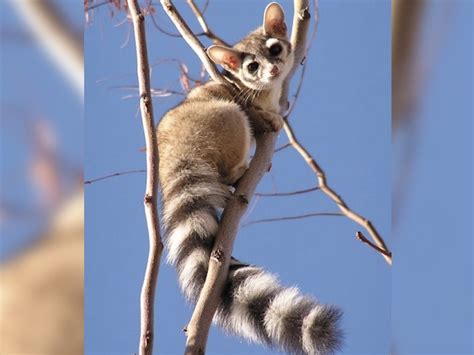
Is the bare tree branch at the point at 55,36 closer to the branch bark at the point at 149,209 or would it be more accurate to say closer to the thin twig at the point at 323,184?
the branch bark at the point at 149,209

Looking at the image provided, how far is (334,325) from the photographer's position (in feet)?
5.59

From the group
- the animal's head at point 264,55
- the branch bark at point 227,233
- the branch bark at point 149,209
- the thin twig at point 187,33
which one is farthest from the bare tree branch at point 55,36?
the animal's head at point 264,55

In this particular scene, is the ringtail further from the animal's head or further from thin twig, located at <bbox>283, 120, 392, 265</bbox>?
thin twig, located at <bbox>283, 120, 392, 265</bbox>

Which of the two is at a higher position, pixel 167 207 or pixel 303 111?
pixel 303 111

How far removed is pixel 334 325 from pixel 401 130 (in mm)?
520

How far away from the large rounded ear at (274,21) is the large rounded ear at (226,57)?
15 cm

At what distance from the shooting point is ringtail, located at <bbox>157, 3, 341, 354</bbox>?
1.80 meters

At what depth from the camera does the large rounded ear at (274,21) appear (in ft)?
8.89

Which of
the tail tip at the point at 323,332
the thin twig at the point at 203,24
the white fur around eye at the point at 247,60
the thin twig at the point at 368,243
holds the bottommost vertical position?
the tail tip at the point at 323,332

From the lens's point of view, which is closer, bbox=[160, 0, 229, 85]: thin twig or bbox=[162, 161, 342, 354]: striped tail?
bbox=[162, 161, 342, 354]: striped tail

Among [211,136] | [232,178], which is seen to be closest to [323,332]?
[232,178]

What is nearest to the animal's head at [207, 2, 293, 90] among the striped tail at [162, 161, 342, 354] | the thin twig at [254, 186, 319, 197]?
the thin twig at [254, 186, 319, 197]

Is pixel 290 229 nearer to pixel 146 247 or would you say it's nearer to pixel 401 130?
pixel 146 247

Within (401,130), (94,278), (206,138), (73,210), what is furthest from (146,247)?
(401,130)
